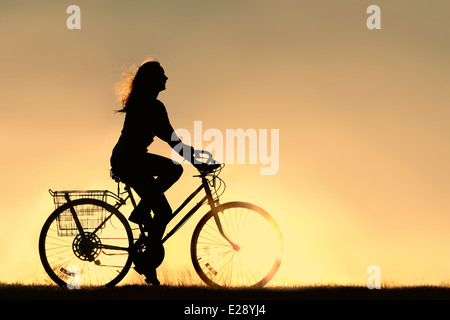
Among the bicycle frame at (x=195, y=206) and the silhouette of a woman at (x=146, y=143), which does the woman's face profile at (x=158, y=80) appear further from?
the bicycle frame at (x=195, y=206)

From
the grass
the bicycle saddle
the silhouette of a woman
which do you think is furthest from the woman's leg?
the grass

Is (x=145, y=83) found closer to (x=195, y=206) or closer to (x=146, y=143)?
(x=146, y=143)

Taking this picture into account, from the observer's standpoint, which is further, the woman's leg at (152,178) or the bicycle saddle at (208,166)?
the bicycle saddle at (208,166)

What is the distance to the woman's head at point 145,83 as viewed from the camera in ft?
30.5

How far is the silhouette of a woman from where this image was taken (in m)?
9.20

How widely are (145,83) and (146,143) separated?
0.87m

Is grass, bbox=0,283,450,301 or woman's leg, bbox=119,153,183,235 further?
woman's leg, bbox=119,153,183,235

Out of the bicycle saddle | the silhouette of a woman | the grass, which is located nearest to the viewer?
the grass

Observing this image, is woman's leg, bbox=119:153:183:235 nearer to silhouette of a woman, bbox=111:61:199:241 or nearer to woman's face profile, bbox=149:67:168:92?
silhouette of a woman, bbox=111:61:199:241

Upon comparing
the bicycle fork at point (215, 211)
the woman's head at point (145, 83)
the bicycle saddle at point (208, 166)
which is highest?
the woman's head at point (145, 83)

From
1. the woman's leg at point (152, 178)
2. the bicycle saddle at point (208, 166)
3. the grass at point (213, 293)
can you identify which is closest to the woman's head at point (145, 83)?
the woman's leg at point (152, 178)

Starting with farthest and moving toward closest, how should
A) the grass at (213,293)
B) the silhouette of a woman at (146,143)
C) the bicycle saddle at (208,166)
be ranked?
the bicycle saddle at (208,166) → the silhouette of a woman at (146,143) → the grass at (213,293)
